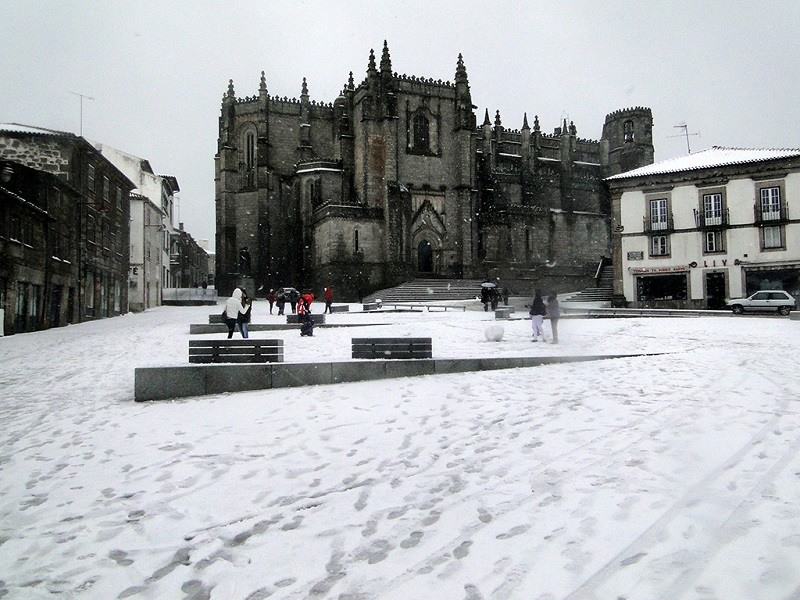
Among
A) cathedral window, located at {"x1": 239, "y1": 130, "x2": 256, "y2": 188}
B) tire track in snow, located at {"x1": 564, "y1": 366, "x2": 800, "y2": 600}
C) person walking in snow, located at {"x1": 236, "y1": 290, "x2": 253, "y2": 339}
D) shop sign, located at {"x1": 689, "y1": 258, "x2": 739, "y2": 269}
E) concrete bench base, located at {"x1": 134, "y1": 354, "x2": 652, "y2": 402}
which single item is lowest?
tire track in snow, located at {"x1": 564, "y1": 366, "x2": 800, "y2": 600}

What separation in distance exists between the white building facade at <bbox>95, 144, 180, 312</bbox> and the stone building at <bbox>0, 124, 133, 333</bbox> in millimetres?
4240

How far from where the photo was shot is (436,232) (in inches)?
1818

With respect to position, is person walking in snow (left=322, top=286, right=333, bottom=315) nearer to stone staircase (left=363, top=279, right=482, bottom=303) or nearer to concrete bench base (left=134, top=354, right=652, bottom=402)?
stone staircase (left=363, top=279, right=482, bottom=303)

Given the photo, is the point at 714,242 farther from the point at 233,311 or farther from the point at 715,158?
the point at 233,311

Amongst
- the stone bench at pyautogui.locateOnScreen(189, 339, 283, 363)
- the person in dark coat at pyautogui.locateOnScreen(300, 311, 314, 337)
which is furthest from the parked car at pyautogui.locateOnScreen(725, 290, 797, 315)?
the stone bench at pyautogui.locateOnScreen(189, 339, 283, 363)

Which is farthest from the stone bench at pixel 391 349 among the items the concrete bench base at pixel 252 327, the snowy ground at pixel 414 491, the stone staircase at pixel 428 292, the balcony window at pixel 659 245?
the balcony window at pixel 659 245

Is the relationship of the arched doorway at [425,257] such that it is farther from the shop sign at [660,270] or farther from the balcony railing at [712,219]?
the balcony railing at [712,219]

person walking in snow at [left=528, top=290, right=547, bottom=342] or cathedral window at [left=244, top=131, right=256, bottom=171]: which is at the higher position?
cathedral window at [left=244, top=131, right=256, bottom=171]

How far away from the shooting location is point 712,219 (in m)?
33.3

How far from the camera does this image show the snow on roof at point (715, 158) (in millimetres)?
31995

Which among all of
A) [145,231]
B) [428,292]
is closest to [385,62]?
[428,292]

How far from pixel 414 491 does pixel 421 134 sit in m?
45.1

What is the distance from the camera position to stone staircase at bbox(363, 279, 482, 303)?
37.6 metres

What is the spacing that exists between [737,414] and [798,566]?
11.9ft
